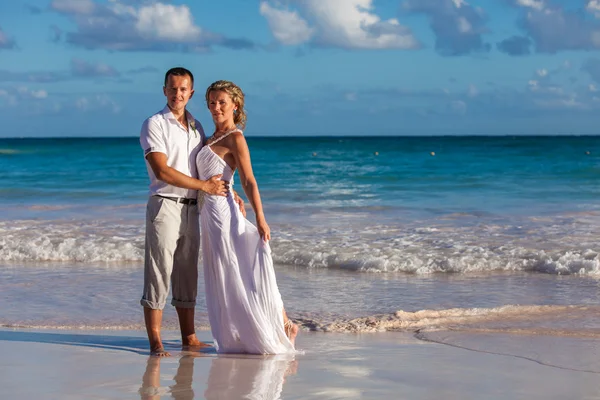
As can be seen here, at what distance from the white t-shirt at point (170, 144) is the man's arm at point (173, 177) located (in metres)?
0.04

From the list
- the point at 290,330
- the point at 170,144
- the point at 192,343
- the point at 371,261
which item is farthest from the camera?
the point at 371,261

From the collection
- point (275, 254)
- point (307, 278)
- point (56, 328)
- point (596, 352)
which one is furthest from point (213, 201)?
point (275, 254)

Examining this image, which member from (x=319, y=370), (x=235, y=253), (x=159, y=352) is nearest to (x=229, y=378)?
(x=319, y=370)

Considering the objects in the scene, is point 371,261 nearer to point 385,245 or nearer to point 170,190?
point 385,245

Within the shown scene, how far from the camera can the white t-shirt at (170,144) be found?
4.86 metres

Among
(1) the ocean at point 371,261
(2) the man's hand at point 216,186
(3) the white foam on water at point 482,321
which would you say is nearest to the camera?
(2) the man's hand at point 216,186

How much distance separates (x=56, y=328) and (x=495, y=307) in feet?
11.3

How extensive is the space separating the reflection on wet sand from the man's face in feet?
4.91

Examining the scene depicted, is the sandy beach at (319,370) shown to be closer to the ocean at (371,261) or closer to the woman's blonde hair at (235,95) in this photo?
the ocean at (371,261)

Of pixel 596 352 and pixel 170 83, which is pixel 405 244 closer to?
pixel 596 352

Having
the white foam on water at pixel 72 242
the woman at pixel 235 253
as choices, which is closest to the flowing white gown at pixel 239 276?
the woman at pixel 235 253

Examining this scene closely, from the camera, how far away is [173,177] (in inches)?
188

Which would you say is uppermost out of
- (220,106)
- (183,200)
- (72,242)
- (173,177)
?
(220,106)

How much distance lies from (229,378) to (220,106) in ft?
5.22
